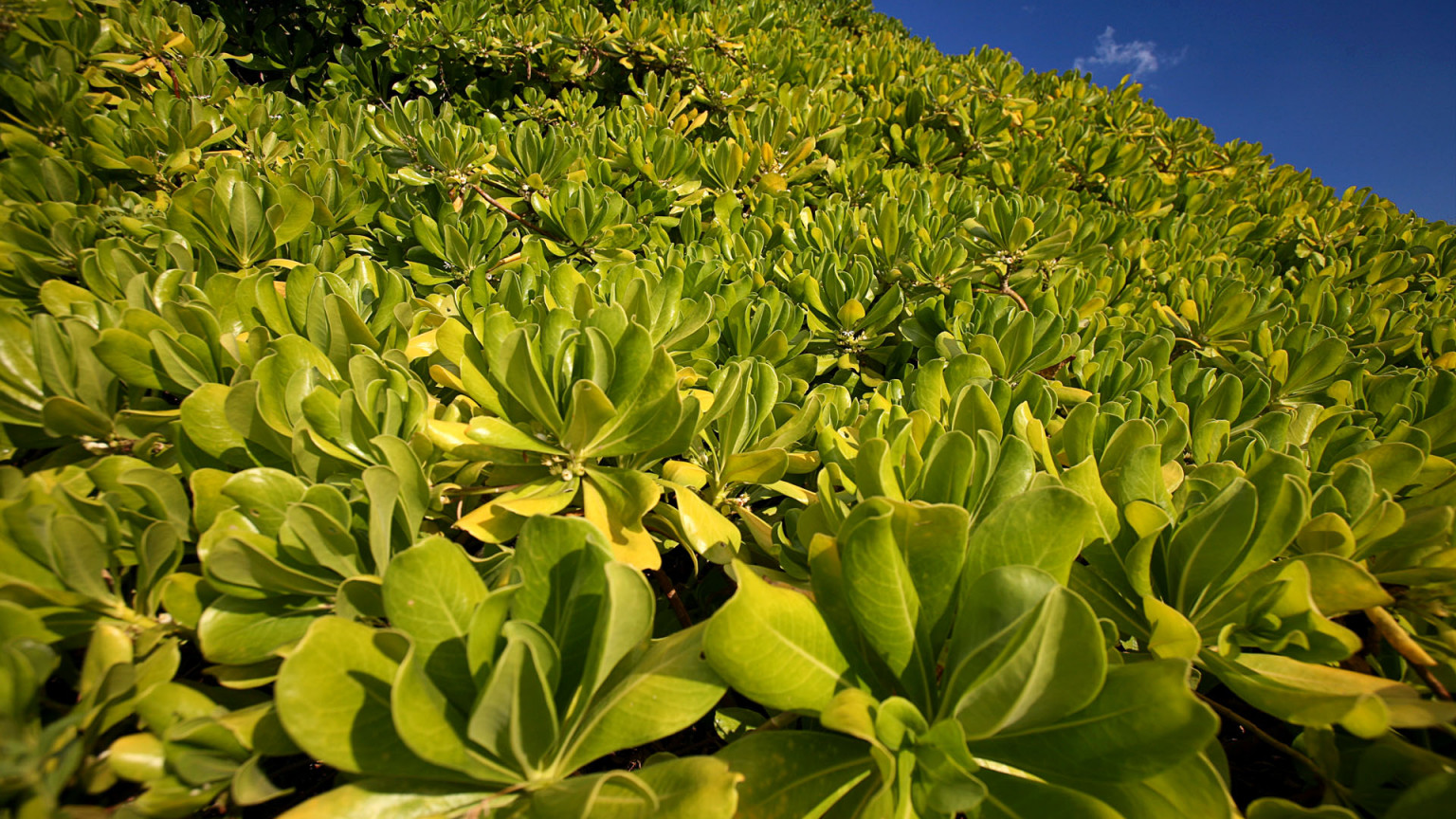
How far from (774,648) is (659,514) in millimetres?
435

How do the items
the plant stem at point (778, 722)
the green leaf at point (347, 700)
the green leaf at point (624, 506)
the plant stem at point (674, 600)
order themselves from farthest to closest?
the plant stem at point (674, 600) < the green leaf at point (624, 506) < the plant stem at point (778, 722) < the green leaf at point (347, 700)

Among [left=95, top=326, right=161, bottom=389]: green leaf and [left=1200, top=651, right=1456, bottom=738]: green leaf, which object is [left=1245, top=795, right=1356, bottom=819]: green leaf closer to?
[left=1200, top=651, right=1456, bottom=738]: green leaf

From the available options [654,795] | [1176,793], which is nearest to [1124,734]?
[1176,793]

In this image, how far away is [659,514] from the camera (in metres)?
1.10

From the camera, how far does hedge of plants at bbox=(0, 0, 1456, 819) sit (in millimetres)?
681

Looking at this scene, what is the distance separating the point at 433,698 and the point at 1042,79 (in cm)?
589

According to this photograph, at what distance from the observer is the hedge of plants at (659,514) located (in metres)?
0.68

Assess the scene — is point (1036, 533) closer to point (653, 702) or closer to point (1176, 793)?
point (1176, 793)

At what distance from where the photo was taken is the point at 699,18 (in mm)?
3883

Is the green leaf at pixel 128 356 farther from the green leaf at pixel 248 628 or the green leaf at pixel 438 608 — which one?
the green leaf at pixel 438 608

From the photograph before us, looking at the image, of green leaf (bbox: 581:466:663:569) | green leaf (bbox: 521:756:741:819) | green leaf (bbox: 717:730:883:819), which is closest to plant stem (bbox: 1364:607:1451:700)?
green leaf (bbox: 717:730:883:819)

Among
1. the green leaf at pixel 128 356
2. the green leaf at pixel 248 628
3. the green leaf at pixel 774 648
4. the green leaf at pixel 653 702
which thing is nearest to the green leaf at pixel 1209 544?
the green leaf at pixel 774 648

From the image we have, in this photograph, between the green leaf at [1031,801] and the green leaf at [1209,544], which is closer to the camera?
the green leaf at [1031,801]

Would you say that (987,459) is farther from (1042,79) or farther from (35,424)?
(1042,79)
